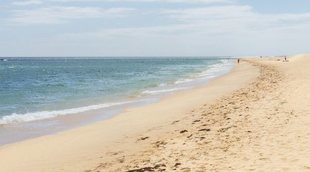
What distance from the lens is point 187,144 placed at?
35.3 feet

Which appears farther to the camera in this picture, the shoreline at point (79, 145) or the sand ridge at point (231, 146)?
the shoreline at point (79, 145)

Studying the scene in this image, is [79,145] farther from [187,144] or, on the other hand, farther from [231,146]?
[231,146]

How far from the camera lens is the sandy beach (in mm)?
8711

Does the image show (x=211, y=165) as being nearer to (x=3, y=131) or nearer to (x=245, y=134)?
(x=245, y=134)

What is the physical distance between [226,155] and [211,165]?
0.83 meters

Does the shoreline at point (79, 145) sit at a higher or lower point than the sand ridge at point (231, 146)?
lower

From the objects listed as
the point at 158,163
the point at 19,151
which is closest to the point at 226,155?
the point at 158,163

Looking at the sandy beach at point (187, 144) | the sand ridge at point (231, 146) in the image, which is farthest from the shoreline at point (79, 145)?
the sand ridge at point (231, 146)

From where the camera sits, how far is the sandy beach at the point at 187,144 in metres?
8.71

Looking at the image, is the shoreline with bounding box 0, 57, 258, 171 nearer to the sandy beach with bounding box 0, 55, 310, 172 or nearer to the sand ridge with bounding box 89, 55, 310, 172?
the sandy beach with bounding box 0, 55, 310, 172

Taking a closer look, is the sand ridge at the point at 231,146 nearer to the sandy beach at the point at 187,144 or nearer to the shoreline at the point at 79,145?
the sandy beach at the point at 187,144

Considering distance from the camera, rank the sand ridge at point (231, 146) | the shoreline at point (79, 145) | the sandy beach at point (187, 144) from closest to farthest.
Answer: the sand ridge at point (231, 146)
the sandy beach at point (187, 144)
the shoreline at point (79, 145)

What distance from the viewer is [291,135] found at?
33.9 ft

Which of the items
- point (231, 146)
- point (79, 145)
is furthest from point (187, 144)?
point (79, 145)
